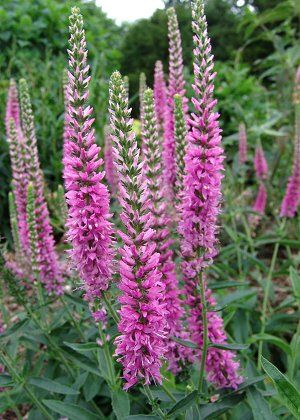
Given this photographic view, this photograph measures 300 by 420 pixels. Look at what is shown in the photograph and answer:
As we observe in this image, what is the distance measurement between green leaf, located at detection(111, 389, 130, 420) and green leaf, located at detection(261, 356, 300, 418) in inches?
37.9

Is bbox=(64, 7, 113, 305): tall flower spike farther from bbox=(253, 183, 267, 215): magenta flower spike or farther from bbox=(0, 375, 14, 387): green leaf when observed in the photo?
bbox=(253, 183, 267, 215): magenta flower spike

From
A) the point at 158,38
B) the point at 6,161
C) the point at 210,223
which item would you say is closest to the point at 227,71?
the point at 158,38

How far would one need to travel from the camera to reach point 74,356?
10.9ft

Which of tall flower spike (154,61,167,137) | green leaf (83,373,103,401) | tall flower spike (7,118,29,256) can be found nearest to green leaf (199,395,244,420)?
green leaf (83,373,103,401)

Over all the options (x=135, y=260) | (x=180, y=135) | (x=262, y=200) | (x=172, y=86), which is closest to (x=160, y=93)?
(x=172, y=86)

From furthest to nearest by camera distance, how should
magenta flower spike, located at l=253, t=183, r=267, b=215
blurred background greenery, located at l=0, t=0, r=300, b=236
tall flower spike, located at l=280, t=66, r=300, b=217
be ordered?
blurred background greenery, located at l=0, t=0, r=300, b=236
magenta flower spike, located at l=253, t=183, r=267, b=215
tall flower spike, located at l=280, t=66, r=300, b=217

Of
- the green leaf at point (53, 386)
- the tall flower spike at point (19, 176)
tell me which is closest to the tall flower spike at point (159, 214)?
the green leaf at point (53, 386)

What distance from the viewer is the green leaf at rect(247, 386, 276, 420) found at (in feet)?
9.40

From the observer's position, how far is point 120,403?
2.89 meters

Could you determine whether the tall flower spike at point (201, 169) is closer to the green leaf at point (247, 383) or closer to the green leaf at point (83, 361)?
the green leaf at point (247, 383)

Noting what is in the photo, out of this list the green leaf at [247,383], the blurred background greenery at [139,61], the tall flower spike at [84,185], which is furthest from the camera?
the blurred background greenery at [139,61]

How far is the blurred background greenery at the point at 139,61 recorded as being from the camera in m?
7.88

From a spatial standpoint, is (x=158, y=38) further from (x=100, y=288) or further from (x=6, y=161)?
(x=100, y=288)

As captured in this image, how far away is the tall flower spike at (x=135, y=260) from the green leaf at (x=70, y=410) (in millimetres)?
1070
